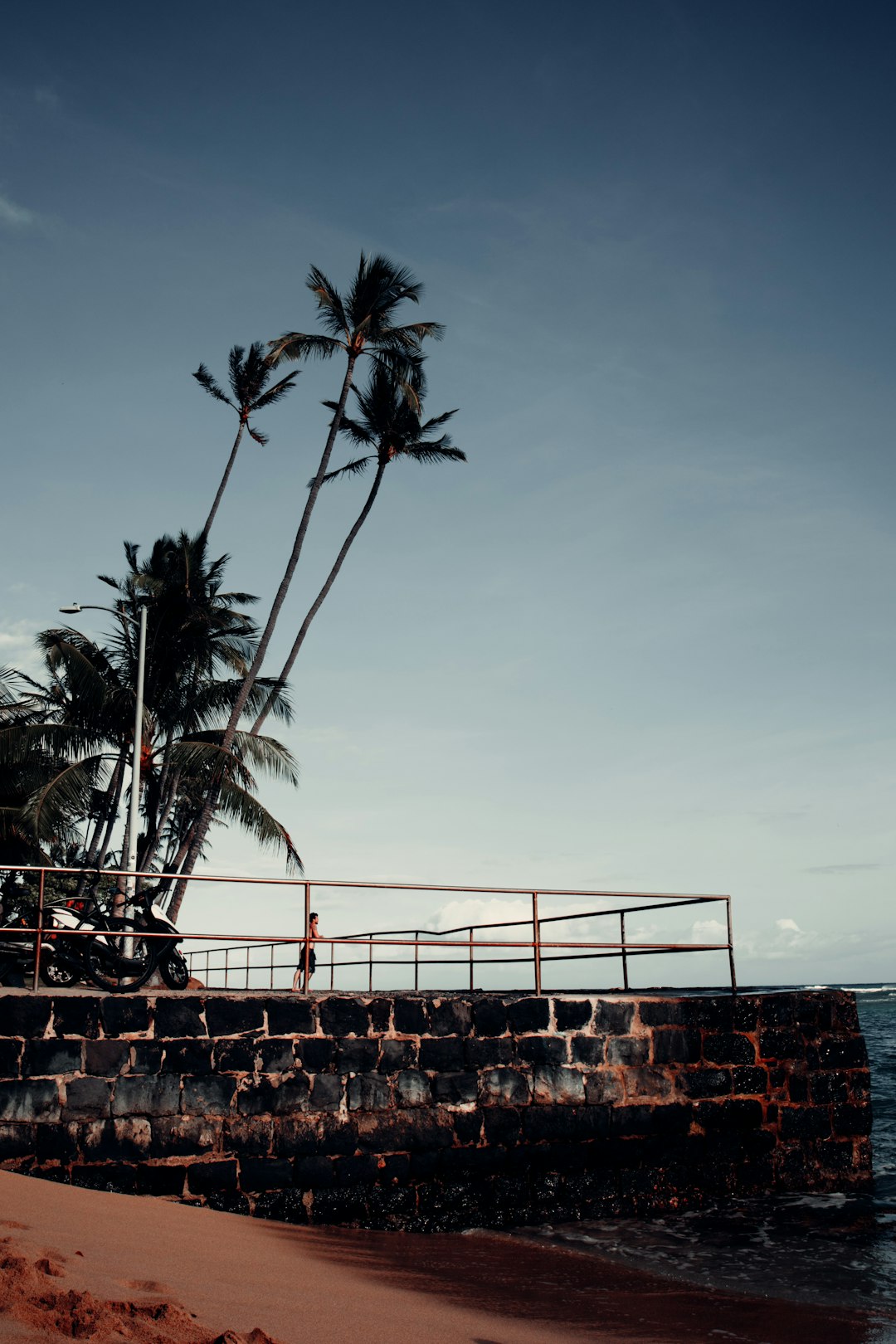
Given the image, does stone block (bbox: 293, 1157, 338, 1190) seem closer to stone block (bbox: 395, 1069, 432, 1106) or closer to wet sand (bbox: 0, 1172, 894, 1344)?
wet sand (bbox: 0, 1172, 894, 1344)

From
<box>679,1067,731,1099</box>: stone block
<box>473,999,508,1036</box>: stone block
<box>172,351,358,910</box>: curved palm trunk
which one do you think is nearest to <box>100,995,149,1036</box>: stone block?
<box>473,999,508,1036</box>: stone block

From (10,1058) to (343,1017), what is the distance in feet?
8.90

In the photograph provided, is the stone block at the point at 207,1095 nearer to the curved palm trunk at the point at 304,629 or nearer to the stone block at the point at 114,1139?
the stone block at the point at 114,1139

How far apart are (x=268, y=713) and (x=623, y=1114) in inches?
596

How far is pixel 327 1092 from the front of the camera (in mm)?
8977

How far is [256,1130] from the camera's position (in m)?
8.67

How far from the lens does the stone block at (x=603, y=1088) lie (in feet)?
32.7

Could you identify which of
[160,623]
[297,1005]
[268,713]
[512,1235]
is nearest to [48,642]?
[160,623]

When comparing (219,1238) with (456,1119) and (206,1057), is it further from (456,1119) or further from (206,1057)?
(456,1119)

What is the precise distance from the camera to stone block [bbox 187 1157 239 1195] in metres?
8.37

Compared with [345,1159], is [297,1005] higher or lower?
higher

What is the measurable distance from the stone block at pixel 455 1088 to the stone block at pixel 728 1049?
257cm

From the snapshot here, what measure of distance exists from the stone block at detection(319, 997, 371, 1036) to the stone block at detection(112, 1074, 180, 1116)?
1.32 metres

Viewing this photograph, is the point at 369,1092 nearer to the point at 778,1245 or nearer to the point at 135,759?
the point at 778,1245
